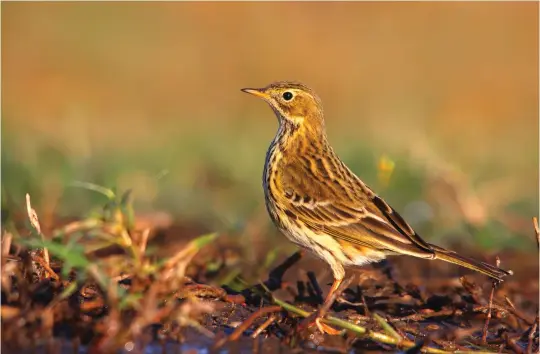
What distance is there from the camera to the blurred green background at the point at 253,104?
812 centimetres

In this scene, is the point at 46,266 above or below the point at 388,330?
below

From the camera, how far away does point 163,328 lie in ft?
13.7

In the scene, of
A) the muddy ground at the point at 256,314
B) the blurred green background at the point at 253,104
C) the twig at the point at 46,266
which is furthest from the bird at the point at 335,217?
the twig at the point at 46,266

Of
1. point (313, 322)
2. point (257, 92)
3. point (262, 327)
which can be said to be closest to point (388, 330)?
point (313, 322)

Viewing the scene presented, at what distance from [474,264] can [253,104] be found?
33.9 ft

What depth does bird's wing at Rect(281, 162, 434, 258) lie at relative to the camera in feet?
18.2

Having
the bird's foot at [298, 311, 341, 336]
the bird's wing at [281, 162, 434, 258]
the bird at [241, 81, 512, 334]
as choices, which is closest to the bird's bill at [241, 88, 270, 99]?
the bird at [241, 81, 512, 334]

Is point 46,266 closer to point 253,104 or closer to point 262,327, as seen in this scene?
point 262,327

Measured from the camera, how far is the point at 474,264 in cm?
529

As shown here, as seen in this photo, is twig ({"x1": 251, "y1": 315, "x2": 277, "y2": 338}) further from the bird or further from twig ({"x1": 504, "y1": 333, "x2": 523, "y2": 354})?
twig ({"x1": 504, "y1": 333, "x2": 523, "y2": 354})

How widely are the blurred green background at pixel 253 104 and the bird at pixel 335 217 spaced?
85 cm

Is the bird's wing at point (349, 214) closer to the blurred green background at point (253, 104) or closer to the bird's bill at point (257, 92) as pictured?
the bird's bill at point (257, 92)

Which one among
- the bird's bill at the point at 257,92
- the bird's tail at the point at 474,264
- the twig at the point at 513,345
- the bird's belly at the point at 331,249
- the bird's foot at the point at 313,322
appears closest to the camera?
the bird's foot at the point at 313,322

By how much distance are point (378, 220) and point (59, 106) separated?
28.7 feet
